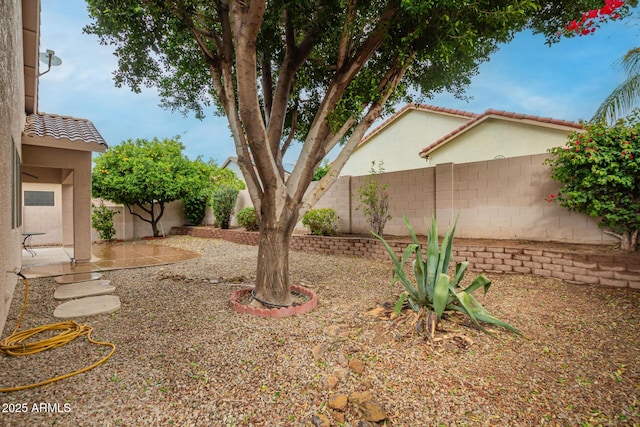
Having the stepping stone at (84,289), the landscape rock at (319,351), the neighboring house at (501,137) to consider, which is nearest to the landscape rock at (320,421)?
the landscape rock at (319,351)

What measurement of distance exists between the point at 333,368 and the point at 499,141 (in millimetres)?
9787

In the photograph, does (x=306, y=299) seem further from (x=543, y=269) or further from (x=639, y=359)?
(x=543, y=269)

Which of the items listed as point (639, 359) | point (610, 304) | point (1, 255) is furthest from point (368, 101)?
point (1, 255)

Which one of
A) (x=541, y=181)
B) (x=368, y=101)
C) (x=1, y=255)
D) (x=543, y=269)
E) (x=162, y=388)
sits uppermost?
(x=368, y=101)

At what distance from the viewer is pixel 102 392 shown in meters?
2.00

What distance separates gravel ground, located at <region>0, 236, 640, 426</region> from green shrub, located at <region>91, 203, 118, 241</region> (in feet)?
25.8

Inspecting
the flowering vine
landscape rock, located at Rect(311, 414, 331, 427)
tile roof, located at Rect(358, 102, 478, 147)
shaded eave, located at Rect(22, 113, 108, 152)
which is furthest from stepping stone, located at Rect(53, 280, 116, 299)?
tile roof, located at Rect(358, 102, 478, 147)

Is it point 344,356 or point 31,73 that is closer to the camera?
point 344,356

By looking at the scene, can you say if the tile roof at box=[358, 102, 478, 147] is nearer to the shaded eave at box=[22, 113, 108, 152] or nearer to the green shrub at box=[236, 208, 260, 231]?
the green shrub at box=[236, 208, 260, 231]

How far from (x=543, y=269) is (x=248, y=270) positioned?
16.4 feet

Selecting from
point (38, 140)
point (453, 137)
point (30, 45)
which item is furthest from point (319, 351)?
point (453, 137)

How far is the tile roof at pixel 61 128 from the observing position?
18.6 ft

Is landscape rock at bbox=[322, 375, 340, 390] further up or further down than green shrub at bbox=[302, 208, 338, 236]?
further down

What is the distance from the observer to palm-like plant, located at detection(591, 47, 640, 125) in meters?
5.93
